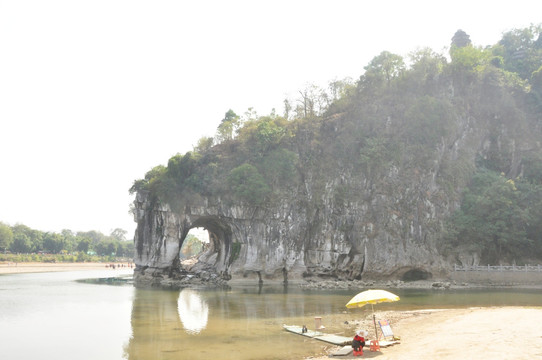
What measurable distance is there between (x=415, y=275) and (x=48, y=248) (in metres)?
82.8

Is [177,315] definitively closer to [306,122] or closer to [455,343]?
[455,343]

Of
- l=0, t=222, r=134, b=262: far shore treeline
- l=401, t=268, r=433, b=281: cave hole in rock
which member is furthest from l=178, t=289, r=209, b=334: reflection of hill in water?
l=0, t=222, r=134, b=262: far shore treeline

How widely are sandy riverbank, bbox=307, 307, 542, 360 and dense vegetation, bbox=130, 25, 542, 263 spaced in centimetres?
2316

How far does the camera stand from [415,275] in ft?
127

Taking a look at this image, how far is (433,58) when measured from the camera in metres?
44.6

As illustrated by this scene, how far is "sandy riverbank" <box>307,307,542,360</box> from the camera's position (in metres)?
9.89

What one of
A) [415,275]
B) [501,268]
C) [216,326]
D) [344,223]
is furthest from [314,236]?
[216,326]

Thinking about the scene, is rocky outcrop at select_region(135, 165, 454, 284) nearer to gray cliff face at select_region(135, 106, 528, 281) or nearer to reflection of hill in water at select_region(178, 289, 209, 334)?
gray cliff face at select_region(135, 106, 528, 281)

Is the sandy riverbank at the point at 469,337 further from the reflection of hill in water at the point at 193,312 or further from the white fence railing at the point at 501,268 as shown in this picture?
the white fence railing at the point at 501,268

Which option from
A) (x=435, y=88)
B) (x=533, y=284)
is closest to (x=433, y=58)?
(x=435, y=88)

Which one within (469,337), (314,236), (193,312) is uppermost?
(314,236)

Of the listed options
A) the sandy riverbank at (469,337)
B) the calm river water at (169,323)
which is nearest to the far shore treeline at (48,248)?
the calm river water at (169,323)

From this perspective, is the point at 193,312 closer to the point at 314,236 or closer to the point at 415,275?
the point at 314,236

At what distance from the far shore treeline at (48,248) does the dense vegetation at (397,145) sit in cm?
4932
